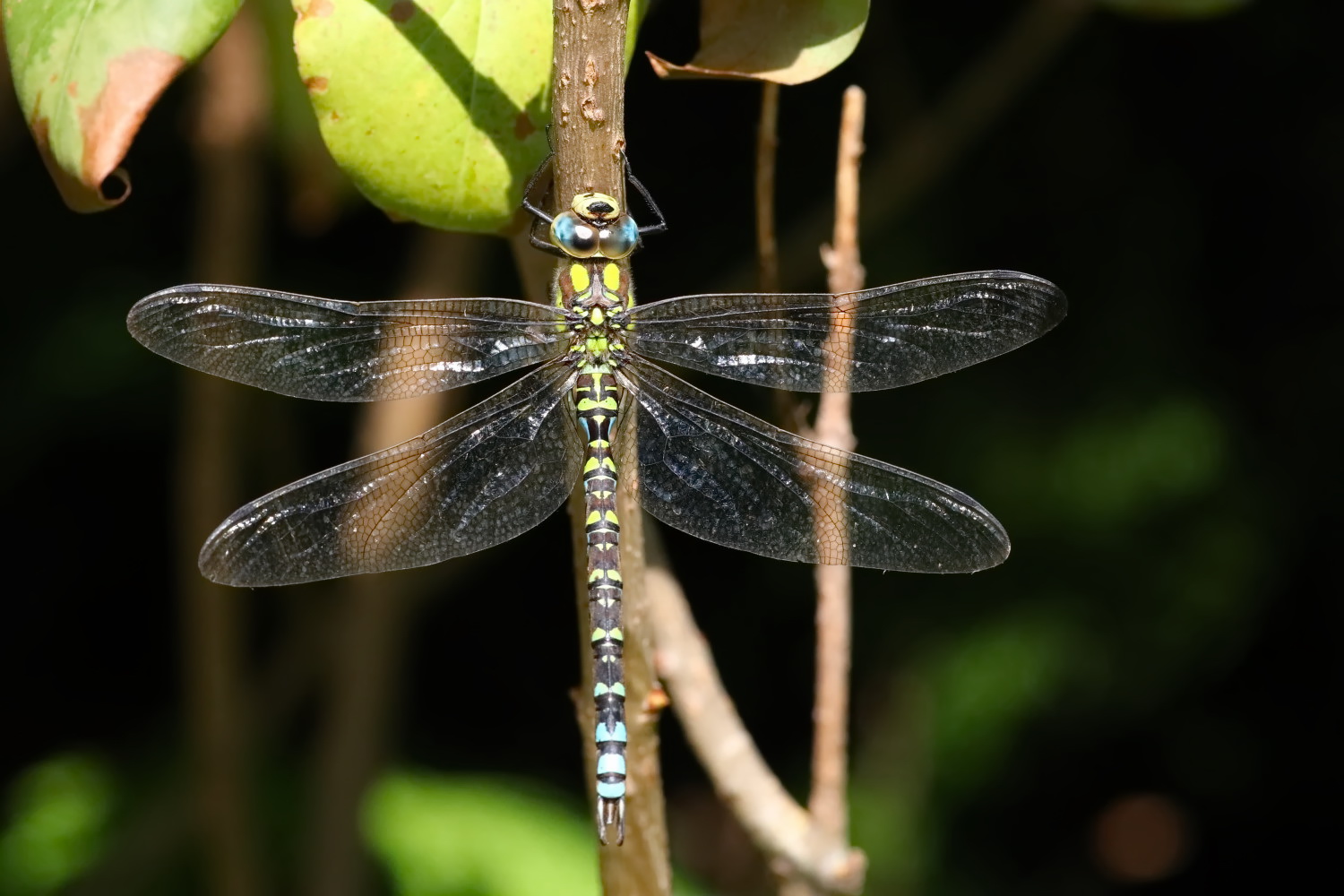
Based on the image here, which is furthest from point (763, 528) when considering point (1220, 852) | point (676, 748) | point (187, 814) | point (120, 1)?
point (1220, 852)

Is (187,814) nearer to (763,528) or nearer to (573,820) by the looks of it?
(573,820)

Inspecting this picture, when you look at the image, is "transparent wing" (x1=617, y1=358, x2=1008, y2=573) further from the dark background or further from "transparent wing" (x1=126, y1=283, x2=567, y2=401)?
the dark background

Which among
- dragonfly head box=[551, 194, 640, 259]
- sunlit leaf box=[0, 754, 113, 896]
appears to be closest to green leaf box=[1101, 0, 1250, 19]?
dragonfly head box=[551, 194, 640, 259]

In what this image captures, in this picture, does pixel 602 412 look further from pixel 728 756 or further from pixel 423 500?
pixel 728 756

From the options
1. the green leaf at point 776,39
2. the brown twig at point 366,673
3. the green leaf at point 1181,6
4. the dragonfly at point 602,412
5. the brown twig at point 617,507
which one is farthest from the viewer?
the brown twig at point 366,673

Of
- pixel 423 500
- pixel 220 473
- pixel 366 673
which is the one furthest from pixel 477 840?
pixel 423 500

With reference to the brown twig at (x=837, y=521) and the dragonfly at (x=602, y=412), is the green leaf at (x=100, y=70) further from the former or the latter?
the brown twig at (x=837, y=521)

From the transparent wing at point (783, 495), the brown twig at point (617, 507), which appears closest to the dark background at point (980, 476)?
the transparent wing at point (783, 495)

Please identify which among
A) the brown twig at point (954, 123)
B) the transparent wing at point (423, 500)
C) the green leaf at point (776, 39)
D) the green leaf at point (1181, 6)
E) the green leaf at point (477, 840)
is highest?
the brown twig at point (954, 123)
